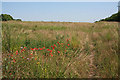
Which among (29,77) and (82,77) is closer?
(29,77)

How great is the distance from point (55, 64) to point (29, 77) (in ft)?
1.71

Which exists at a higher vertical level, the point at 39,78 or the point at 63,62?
the point at 63,62

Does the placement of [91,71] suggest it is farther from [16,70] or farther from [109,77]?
[16,70]

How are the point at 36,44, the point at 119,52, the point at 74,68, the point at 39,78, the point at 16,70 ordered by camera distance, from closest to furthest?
the point at 39,78 < the point at 16,70 < the point at 74,68 < the point at 119,52 < the point at 36,44

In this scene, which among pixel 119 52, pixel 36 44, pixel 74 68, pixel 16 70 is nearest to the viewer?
pixel 16 70

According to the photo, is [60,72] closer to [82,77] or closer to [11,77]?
[82,77]

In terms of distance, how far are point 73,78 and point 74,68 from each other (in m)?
0.30

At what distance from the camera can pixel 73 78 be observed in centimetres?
220

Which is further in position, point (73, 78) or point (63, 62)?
point (63, 62)

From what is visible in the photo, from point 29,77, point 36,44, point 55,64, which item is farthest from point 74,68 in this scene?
point 36,44

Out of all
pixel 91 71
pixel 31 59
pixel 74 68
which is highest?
pixel 31 59

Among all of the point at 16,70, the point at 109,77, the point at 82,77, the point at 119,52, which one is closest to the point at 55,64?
the point at 82,77

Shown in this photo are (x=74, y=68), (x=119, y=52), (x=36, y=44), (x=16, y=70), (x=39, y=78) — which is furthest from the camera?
(x=36, y=44)

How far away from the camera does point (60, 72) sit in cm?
214
